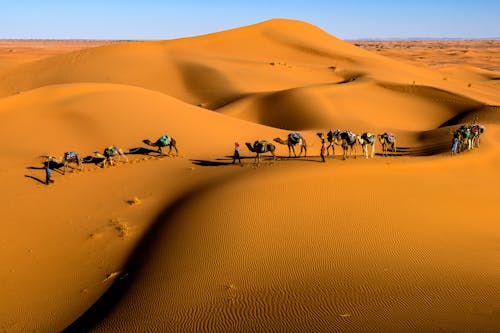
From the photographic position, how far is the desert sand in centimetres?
734

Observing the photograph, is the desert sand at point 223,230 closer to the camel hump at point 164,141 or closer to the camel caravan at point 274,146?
the camel caravan at point 274,146

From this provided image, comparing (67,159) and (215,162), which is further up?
(67,159)

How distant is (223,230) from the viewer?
33.4 feet

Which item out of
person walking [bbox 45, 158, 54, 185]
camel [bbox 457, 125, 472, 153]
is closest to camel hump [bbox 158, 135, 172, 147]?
person walking [bbox 45, 158, 54, 185]

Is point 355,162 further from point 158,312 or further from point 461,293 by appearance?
point 158,312

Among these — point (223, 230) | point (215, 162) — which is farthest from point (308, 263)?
point (215, 162)

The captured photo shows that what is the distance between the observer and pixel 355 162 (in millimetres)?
14594

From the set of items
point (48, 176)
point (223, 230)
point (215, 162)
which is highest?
point (215, 162)

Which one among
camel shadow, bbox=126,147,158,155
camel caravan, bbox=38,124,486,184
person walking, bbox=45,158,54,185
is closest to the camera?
person walking, bbox=45,158,54,185

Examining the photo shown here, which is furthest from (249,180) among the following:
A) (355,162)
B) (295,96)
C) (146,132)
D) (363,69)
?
(363,69)

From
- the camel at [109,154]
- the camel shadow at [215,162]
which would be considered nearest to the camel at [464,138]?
the camel shadow at [215,162]

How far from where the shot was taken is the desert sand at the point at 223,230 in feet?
24.1

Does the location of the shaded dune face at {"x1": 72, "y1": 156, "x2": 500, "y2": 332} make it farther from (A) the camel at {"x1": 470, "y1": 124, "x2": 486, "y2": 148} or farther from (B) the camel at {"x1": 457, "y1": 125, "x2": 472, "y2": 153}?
(A) the camel at {"x1": 470, "y1": 124, "x2": 486, "y2": 148}

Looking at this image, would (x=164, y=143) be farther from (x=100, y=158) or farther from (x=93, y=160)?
(x=93, y=160)
